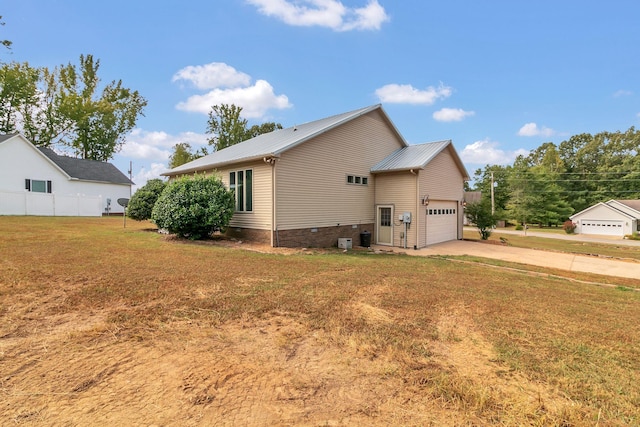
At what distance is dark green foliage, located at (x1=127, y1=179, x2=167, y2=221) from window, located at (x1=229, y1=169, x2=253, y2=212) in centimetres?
590

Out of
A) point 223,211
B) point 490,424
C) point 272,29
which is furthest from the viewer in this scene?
point 272,29

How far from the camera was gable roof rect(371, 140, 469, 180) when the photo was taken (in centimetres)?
1413

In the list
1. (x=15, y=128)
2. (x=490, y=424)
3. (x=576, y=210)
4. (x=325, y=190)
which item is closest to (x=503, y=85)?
(x=325, y=190)

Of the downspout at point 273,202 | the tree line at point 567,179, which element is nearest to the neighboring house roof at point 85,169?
the downspout at point 273,202

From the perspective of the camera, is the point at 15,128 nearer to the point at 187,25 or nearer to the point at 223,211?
the point at 187,25

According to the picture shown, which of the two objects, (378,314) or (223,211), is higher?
(223,211)

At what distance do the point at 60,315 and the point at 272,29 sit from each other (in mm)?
15734

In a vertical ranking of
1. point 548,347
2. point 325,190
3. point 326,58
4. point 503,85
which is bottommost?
point 548,347

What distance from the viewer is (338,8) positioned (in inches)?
532

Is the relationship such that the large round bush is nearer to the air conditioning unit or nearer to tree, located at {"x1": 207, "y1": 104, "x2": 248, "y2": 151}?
the air conditioning unit

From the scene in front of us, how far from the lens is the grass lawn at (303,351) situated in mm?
2393

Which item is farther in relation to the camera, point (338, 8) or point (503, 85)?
point (503, 85)

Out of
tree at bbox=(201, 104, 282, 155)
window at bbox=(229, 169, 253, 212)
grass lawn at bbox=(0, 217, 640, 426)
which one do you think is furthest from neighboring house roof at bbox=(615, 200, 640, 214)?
tree at bbox=(201, 104, 282, 155)

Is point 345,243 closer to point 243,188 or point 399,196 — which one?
point 399,196
